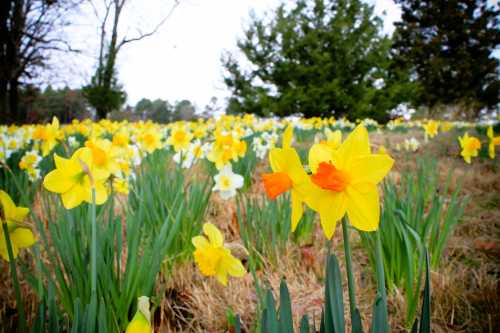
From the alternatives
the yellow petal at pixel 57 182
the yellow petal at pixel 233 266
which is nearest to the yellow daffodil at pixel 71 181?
the yellow petal at pixel 57 182

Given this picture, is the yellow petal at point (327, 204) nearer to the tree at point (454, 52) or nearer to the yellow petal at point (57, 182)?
the yellow petal at point (57, 182)

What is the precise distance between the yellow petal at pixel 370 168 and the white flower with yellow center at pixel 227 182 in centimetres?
105

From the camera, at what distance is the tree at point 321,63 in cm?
1405

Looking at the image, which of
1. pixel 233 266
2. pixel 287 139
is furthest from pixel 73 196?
pixel 287 139

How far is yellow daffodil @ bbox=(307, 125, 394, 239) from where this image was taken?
0.49m

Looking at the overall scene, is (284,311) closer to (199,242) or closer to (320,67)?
(199,242)

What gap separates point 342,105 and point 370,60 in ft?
7.94

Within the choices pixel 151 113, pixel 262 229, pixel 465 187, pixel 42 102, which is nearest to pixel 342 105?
pixel 465 187

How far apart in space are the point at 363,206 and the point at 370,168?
0.06 m

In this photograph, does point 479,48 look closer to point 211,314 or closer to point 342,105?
point 342,105

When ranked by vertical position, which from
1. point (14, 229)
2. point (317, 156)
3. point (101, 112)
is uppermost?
point (101, 112)

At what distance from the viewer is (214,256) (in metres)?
0.84

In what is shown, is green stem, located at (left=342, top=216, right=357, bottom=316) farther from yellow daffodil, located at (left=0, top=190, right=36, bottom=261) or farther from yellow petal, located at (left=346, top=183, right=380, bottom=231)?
yellow daffodil, located at (left=0, top=190, right=36, bottom=261)

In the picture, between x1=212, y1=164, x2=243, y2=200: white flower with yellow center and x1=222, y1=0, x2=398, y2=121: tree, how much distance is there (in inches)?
490
